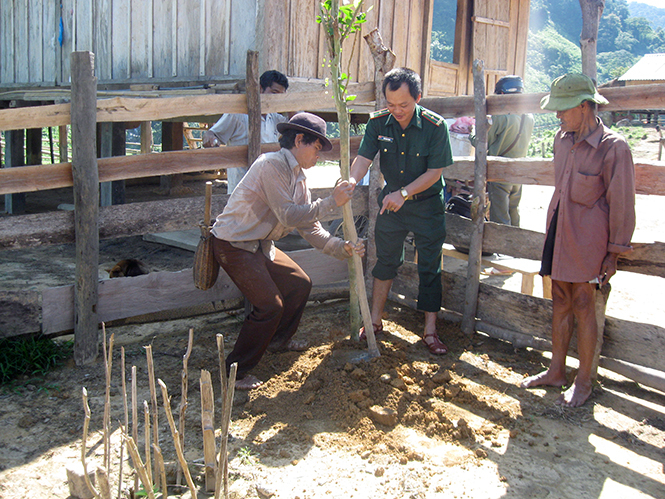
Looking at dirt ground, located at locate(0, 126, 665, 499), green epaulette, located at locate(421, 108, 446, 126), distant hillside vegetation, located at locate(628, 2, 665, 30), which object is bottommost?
dirt ground, located at locate(0, 126, 665, 499)

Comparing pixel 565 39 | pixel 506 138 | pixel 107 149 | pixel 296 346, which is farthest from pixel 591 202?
pixel 565 39

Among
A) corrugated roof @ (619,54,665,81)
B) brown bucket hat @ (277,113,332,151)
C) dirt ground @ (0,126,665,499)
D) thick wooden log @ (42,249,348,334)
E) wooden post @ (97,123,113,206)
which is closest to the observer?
dirt ground @ (0,126,665,499)

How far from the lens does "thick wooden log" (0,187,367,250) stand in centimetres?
387

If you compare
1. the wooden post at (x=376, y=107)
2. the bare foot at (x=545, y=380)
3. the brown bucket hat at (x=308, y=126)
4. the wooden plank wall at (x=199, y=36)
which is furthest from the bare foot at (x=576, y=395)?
the wooden plank wall at (x=199, y=36)

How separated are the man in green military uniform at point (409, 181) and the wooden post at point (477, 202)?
0.31 m

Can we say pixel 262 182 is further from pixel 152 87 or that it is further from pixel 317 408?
pixel 152 87

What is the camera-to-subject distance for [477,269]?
4707 millimetres

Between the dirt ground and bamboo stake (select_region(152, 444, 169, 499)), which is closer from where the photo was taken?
bamboo stake (select_region(152, 444, 169, 499))

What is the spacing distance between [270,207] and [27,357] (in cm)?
196

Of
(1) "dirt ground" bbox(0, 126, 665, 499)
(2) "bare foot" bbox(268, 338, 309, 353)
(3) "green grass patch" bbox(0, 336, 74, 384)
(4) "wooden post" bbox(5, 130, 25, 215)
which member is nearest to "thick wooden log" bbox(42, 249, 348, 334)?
(3) "green grass patch" bbox(0, 336, 74, 384)

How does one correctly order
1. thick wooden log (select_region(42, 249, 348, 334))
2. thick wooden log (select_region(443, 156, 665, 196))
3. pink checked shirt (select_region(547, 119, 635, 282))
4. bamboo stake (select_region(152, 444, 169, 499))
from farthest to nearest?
thick wooden log (select_region(42, 249, 348, 334)), thick wooden log (select_region(443, 156, 665, 196)), pink checked shirt (select_region(547, 119, 635, 282)), bamboo stake (select_region(152, 444, 169, 499))

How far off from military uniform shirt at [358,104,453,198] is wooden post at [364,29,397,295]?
374mm

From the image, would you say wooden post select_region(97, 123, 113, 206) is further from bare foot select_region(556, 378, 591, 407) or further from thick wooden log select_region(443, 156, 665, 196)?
bare foot select_region(556, 378, 591, 407)

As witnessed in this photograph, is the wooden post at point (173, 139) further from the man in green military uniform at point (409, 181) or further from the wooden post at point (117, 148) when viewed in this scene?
the man in green military uniform at point (409, 181)
